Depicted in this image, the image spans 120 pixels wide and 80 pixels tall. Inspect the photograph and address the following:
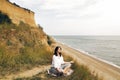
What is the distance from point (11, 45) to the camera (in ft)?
51.8

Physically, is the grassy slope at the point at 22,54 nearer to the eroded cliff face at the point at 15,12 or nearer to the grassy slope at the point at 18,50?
the grassy slope at the point at 18,50

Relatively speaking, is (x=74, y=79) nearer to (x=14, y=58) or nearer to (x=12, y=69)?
(x=12, y=69)

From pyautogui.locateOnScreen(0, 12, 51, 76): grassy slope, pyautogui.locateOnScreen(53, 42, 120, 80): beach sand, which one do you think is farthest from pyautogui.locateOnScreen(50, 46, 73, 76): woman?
pyautogui.locateOnScreen(0, 12, 51, 76): grassy slope

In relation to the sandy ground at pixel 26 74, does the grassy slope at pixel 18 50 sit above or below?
above

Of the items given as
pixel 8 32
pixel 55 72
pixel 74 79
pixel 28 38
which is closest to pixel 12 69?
pixel 55 72

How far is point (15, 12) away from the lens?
72.4ft

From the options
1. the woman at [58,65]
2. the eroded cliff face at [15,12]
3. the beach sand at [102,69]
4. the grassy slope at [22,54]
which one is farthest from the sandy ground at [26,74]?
the eroded cliff face at [15,12]

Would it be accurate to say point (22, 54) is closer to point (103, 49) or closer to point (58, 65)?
point (58, 65)

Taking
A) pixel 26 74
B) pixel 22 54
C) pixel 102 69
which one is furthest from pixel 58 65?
pixel 102 69

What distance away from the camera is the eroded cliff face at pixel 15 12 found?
20219mm

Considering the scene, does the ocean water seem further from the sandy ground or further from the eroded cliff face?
the sandy ground

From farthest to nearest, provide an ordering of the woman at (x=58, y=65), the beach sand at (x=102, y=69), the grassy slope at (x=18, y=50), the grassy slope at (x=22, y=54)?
1. the beach sand at (x=102, y=69)
2. the grassy slope at (x=18, y=50)
3. the grassy slope at (x=22, y=54)
4. the woman at (x=58, y=65)

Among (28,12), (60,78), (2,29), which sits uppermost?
(28,12)

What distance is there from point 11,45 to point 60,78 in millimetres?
6496
